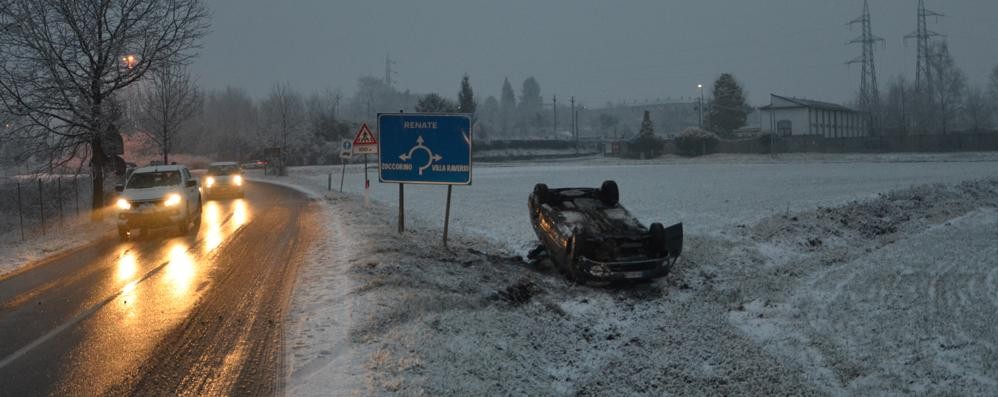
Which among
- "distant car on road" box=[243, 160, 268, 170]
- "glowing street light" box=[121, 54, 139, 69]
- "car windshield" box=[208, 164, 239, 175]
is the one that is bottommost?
"car windshield" box=[208, 164, 239, 175]

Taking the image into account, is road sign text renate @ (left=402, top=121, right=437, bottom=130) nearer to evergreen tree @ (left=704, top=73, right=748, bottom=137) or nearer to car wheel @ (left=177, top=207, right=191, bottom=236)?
car wheel @ (left=177, top=207, right=191, bottom=236)

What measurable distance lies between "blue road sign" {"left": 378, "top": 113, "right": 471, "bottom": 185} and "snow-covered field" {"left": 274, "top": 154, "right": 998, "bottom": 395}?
4.87 ft

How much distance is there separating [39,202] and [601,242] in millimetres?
25066

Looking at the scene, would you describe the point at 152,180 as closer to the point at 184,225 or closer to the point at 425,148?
the point at 184,225

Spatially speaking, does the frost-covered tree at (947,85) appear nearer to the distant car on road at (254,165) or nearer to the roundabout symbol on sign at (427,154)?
the distant car on road at (254,165)

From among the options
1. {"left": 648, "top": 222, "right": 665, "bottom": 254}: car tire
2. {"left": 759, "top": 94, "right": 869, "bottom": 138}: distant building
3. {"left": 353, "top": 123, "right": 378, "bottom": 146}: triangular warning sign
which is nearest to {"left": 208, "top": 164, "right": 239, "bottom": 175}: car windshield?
{"left": 353, "top": 123, "right": 378, "bottom": 146}: triangular warning sign

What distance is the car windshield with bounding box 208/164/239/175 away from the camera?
3575 cm

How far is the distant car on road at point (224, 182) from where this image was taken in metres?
35.2

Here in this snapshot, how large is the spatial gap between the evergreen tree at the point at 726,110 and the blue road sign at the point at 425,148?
9402cm

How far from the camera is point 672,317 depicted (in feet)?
32.0

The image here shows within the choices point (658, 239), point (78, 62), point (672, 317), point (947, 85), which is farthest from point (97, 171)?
point (947, 85)

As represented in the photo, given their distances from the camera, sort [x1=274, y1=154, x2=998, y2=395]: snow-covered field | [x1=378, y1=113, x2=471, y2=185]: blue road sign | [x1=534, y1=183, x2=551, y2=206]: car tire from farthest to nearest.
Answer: [x1=378, y1=113, x2=471, y2=185]: blue road sign, [x1=534, y1=183, x2=551, y2=206]: car tire, [x1=274, y1=154, x2=998, y2=395]: snow-covered field

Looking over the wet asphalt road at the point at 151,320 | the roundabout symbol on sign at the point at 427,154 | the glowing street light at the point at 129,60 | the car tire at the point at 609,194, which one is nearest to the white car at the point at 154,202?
the wet asphalt road at the point at 151,320

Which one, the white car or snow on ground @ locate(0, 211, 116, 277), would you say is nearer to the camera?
snow on ground @ locate(0, 211, 116, 277)
